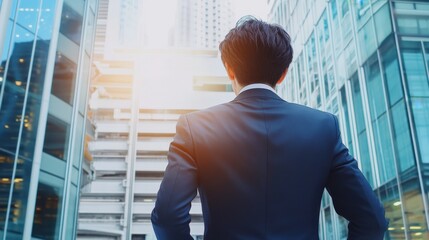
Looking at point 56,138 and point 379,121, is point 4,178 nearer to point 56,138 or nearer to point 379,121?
point 56,138

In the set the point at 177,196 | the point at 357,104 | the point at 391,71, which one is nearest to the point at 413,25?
the point at 391,71

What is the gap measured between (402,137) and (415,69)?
1.55 m

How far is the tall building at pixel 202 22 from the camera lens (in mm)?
95812

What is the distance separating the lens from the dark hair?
1.47 m

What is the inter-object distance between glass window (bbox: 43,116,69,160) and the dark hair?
36.8 ft

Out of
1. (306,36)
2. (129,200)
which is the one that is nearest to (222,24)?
(129,200)

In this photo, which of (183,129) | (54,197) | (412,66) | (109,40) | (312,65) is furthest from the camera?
(109,40)

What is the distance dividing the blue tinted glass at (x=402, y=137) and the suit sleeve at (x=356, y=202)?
342 inches

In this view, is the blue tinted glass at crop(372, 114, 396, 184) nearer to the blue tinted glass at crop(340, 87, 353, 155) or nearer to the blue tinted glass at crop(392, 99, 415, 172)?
the blue tinted glass at crop(392, 99, 415, 172)

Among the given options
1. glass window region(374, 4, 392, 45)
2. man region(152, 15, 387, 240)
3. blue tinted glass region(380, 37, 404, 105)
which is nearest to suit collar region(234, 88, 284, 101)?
man region(152, 15, 387, 240)

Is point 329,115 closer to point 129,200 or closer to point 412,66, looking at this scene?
point 412,66

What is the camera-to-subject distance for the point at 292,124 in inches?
54.3

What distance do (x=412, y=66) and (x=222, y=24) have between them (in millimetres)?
91805

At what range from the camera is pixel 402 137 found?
9.59 metres
